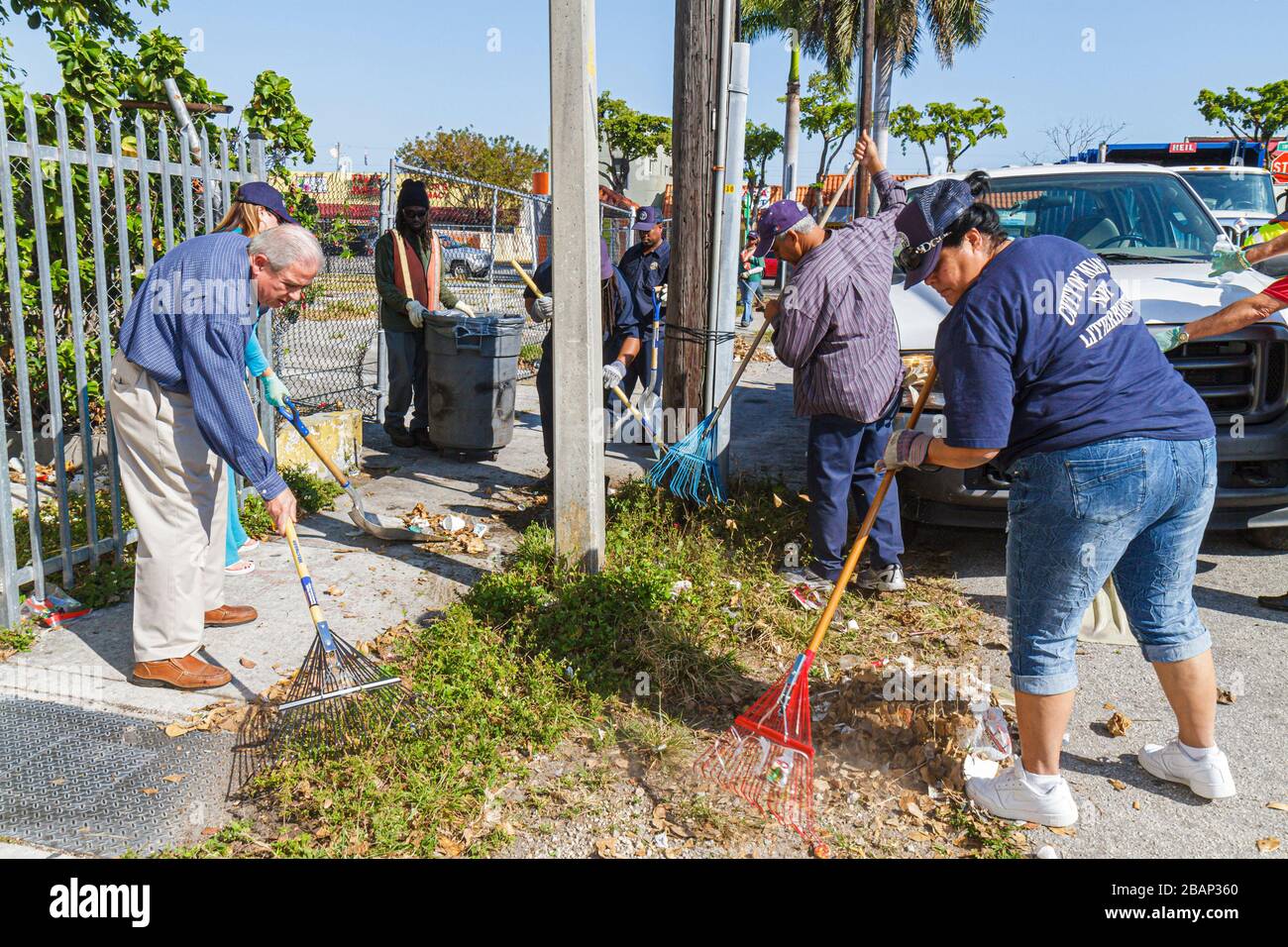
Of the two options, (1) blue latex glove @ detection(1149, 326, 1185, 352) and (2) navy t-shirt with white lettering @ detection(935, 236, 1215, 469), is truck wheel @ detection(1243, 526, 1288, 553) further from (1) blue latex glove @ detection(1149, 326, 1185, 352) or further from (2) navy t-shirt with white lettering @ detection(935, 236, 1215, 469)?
(2) navy t-shirt with white lettering @ detection(935, 236, 1215, 469)

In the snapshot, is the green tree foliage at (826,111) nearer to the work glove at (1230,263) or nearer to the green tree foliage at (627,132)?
the green tree foliage at (627,132)

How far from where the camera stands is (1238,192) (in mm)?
12336

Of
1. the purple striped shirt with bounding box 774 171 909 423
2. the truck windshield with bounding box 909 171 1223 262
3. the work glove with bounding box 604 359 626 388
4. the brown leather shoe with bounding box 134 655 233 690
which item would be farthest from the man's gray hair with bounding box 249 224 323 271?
the truck windshield with bounding box 909 171 1223 262

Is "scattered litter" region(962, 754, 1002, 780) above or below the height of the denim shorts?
below

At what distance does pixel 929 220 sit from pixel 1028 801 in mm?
1880

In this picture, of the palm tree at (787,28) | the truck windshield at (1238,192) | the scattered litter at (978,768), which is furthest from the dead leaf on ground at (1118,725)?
the palm tree at (787,28)

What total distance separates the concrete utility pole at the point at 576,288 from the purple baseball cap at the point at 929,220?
1925 millimetres

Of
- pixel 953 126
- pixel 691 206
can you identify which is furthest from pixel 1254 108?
pixel 691 206

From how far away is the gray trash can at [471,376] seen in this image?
290 inches

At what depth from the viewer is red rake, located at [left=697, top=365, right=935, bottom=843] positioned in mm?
3330

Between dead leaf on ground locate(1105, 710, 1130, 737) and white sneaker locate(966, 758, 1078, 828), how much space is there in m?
0.66

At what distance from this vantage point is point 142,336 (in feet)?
12.4

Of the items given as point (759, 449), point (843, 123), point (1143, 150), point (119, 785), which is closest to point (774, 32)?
point (843, 123)

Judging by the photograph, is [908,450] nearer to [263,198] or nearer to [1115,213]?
[263,198]
